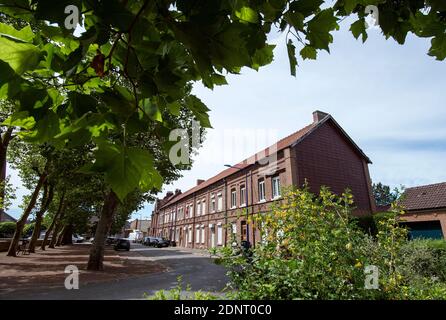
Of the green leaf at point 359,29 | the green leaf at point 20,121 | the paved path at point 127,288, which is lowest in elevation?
the paved path at point 127,288

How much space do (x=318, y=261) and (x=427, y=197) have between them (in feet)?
87.8

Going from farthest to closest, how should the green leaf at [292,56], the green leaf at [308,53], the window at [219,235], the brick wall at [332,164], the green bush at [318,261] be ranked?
the window at [219,235], the brick wall at [332,164], the green bush at [318,261], the green leaf at [308,53], the green leaf at [292,56]

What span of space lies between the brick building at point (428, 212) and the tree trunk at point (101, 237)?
2136 cm

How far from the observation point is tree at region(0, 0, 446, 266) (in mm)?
999

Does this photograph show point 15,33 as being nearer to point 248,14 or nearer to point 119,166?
point 119,166

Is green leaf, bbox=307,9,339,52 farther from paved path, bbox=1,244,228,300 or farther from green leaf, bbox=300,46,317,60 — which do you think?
paved path, bbox=1,244,228,300

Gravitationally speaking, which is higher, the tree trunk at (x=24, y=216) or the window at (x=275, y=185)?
the window at (x=275, y=185)

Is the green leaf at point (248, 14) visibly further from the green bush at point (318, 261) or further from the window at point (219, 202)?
the window at point (219, 202)

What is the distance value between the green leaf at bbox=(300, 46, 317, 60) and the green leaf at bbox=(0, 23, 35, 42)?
1.47m

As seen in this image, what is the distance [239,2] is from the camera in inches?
62.0

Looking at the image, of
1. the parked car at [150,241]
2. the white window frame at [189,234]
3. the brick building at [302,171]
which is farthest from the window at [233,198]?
the parked car at [150,241]

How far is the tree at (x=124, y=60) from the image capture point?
999 mm
